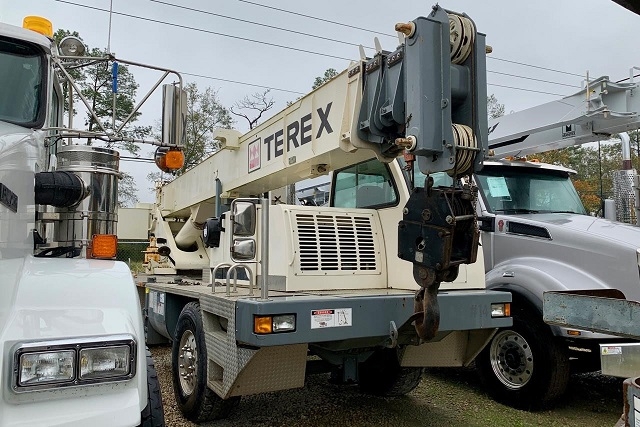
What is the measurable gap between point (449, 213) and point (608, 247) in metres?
2.74

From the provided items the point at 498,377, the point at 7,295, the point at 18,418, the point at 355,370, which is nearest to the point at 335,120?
the point at 355,370

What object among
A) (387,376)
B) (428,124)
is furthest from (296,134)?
(387,376)

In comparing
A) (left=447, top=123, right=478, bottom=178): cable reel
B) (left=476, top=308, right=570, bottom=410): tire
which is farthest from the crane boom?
(left=447, top=123, right=478, bottom=178): cable reel

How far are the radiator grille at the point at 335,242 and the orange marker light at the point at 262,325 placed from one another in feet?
2.80

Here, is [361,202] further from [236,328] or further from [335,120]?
[236,328]

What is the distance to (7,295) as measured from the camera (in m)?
2.05

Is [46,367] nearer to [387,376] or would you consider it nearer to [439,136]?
[439,136]

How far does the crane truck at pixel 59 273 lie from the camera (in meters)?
1.86

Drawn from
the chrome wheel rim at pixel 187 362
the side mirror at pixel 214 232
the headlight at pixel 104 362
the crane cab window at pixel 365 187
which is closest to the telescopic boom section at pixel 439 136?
the crane cab window at pixel 365 187

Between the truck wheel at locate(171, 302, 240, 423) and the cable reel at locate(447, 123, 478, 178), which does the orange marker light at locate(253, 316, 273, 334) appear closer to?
the truck wheel at locate(171, 302, 240, 423)

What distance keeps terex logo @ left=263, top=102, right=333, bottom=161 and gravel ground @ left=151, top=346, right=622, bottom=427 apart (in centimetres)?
239

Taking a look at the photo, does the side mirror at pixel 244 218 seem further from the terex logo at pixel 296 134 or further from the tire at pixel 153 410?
the tire at pixel 153 410

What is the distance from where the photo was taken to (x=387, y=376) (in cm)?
513

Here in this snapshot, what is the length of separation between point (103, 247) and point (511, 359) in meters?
4.07
